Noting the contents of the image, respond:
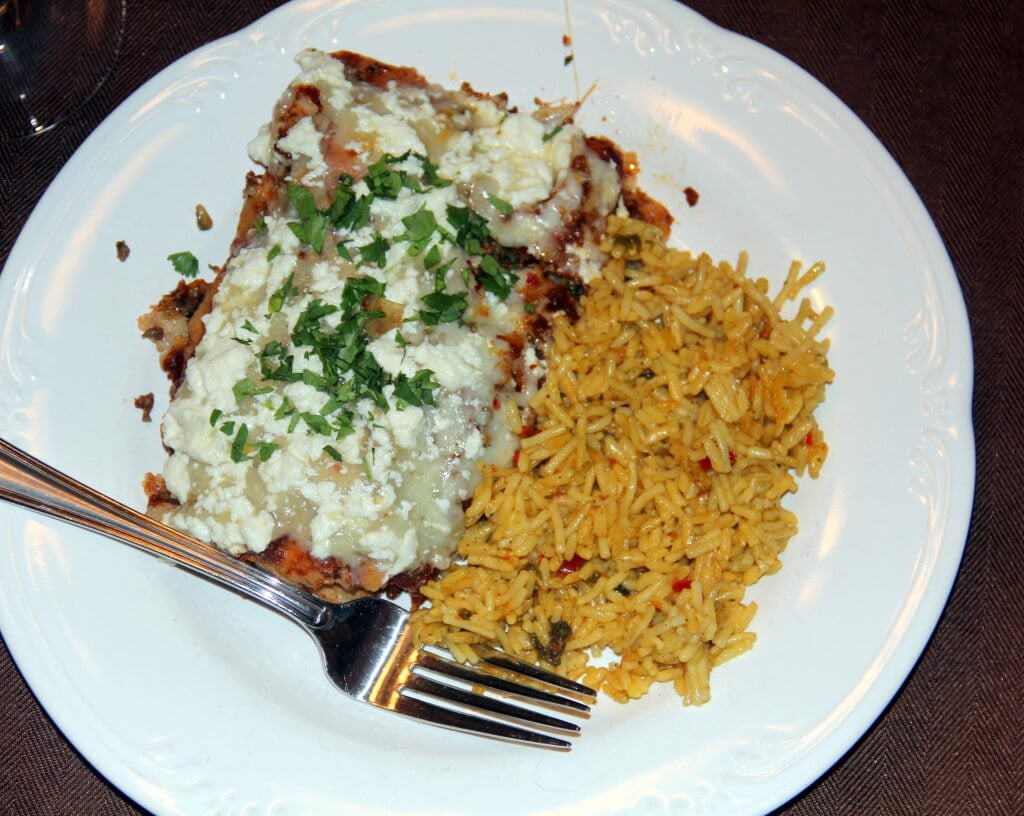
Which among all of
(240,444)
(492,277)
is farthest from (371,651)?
(492,277)

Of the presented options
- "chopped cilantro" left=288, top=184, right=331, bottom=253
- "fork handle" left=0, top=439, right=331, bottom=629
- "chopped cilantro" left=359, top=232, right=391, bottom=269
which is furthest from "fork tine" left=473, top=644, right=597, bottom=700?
"chopped cilantro" left=288, top=184, right=331, bottom=253

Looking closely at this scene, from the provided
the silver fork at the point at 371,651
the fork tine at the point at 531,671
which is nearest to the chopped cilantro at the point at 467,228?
the silver fork at the point at 371,651

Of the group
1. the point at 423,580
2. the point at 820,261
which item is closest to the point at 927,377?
the point at 820,261

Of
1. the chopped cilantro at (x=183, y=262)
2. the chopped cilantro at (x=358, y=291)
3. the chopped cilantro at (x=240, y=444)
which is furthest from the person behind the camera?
the chopped cilantro at (x=183, y=262)

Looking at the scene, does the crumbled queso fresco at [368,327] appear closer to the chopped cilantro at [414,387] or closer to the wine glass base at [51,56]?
the chopped cilantro at [414,387]

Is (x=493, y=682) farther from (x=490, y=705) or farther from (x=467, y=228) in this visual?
(x=467, y=228)

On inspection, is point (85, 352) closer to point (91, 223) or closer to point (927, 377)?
point (91, 223)

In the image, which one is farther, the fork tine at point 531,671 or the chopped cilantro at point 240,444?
the fork tine at point 531,671
